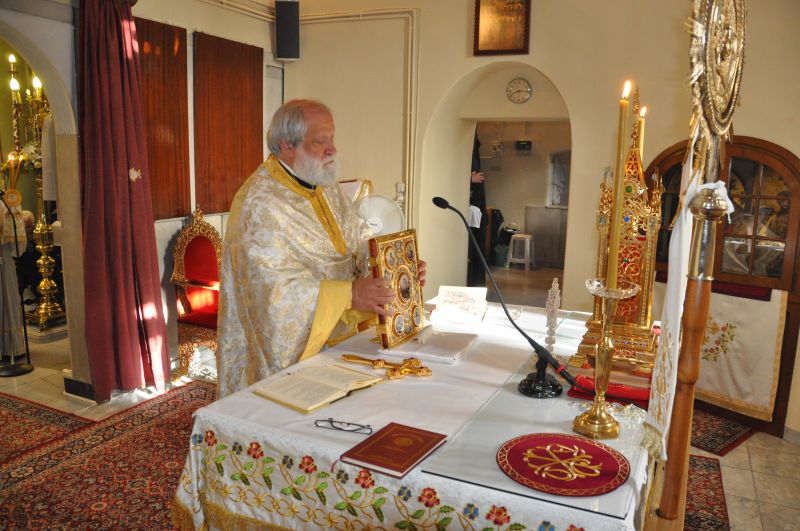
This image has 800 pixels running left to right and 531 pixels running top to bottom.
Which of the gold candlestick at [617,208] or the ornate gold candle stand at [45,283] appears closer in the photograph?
the gold candlestick at [617,208]

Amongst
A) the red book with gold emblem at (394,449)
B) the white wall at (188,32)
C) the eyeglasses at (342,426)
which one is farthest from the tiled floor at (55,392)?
the red book with gold emblem at (394,449)

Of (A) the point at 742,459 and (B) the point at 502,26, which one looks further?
(B) the point at 502,26

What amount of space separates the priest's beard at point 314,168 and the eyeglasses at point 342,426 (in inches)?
55.5

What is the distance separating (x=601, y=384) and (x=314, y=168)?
1.69m

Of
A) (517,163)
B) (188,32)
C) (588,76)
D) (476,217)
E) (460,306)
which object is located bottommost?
(460,306)

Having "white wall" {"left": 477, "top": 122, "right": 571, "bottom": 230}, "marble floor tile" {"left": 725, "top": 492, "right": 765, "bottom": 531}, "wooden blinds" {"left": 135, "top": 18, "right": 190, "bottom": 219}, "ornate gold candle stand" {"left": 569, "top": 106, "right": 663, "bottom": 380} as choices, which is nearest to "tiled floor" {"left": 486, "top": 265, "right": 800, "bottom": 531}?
"marble floor tile" {"left": 725, "top": 492, "right": 765, "bottom": 531}

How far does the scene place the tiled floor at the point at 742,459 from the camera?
3428 mm

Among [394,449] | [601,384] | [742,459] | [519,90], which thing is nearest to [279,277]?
[394,449]

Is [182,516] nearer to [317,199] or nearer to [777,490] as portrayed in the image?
[317,199]

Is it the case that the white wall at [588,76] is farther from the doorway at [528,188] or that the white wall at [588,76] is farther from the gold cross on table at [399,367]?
the doorway at [528,188]

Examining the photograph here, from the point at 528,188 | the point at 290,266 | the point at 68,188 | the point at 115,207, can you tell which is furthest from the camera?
the point at 528,188

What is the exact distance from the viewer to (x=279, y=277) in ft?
8.41

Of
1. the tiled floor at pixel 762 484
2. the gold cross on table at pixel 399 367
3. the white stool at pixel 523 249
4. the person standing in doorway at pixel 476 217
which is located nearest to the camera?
the gold cross on table at pixel 399 367

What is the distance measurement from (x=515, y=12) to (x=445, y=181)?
6.15ft
